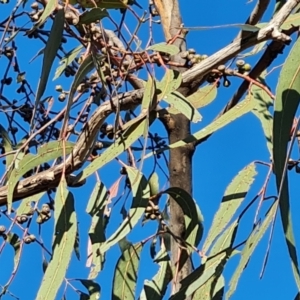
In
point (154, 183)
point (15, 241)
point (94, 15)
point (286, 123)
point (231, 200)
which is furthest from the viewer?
point (15, 241)

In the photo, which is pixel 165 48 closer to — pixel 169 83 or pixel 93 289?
pixel 169 83

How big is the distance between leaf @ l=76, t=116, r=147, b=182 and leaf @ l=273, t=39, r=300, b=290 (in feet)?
0.80

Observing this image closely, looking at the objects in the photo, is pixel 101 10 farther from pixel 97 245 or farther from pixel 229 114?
pixel 97 245

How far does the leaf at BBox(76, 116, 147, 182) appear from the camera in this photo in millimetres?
1020

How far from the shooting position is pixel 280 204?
0.79m

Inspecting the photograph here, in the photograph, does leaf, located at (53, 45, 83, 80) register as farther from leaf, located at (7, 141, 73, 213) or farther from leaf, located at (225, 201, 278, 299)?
leaf, located at (225, 201, 278, 299)

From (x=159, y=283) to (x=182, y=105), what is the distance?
268 millimetres

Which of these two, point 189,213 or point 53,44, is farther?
point 189,213

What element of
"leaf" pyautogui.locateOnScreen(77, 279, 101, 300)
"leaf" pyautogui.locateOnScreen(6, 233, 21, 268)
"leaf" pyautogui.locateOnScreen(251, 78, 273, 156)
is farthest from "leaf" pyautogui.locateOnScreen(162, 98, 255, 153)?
"leaf" pyautogui.locateOnScreen(6, 233, 21, 268)

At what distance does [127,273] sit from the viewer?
1.13m

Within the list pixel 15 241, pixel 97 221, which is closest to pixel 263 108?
pixel 97 221

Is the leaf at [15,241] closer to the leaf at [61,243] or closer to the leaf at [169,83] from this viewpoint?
the leaf at [61,243]

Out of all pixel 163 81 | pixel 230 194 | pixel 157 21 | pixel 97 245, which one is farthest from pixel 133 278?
pixel 157 21

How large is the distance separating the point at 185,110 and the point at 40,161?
233 millimetres
